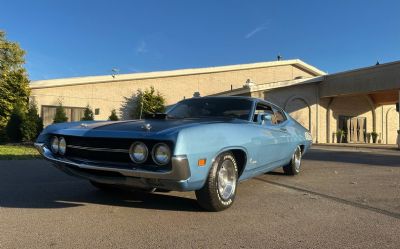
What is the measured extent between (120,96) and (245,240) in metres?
23.3

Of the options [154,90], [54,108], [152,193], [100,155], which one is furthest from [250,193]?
[154,90]

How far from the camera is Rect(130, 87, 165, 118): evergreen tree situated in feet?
84.7

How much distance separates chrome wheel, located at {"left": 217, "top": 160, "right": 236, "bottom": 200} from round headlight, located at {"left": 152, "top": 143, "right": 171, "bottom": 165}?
0.85 metres

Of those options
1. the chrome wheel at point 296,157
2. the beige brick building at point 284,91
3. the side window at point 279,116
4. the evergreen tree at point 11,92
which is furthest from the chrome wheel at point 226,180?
the beige brick building at point 284,91

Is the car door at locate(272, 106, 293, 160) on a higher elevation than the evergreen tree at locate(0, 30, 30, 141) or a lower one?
lower

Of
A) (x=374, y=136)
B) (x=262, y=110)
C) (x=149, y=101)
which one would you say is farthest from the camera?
(x=374, y=136)

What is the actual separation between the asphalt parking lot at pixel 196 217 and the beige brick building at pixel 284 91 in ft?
58.6

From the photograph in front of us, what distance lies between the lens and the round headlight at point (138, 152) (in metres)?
4.20

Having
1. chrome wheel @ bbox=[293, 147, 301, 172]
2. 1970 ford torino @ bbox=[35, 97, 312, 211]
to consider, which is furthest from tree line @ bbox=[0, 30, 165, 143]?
1970 ford torino @ bbox=[35, 97, 312, 211]

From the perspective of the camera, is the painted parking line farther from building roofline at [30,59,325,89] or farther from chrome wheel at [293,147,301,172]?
building roofline at [30,59,325,89]

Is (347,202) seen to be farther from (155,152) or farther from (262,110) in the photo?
(155,152)

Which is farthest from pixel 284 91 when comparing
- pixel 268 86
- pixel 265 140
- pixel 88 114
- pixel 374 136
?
pixel 265 140

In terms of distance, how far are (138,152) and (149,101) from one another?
869 inches

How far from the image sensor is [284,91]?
1046 inches
